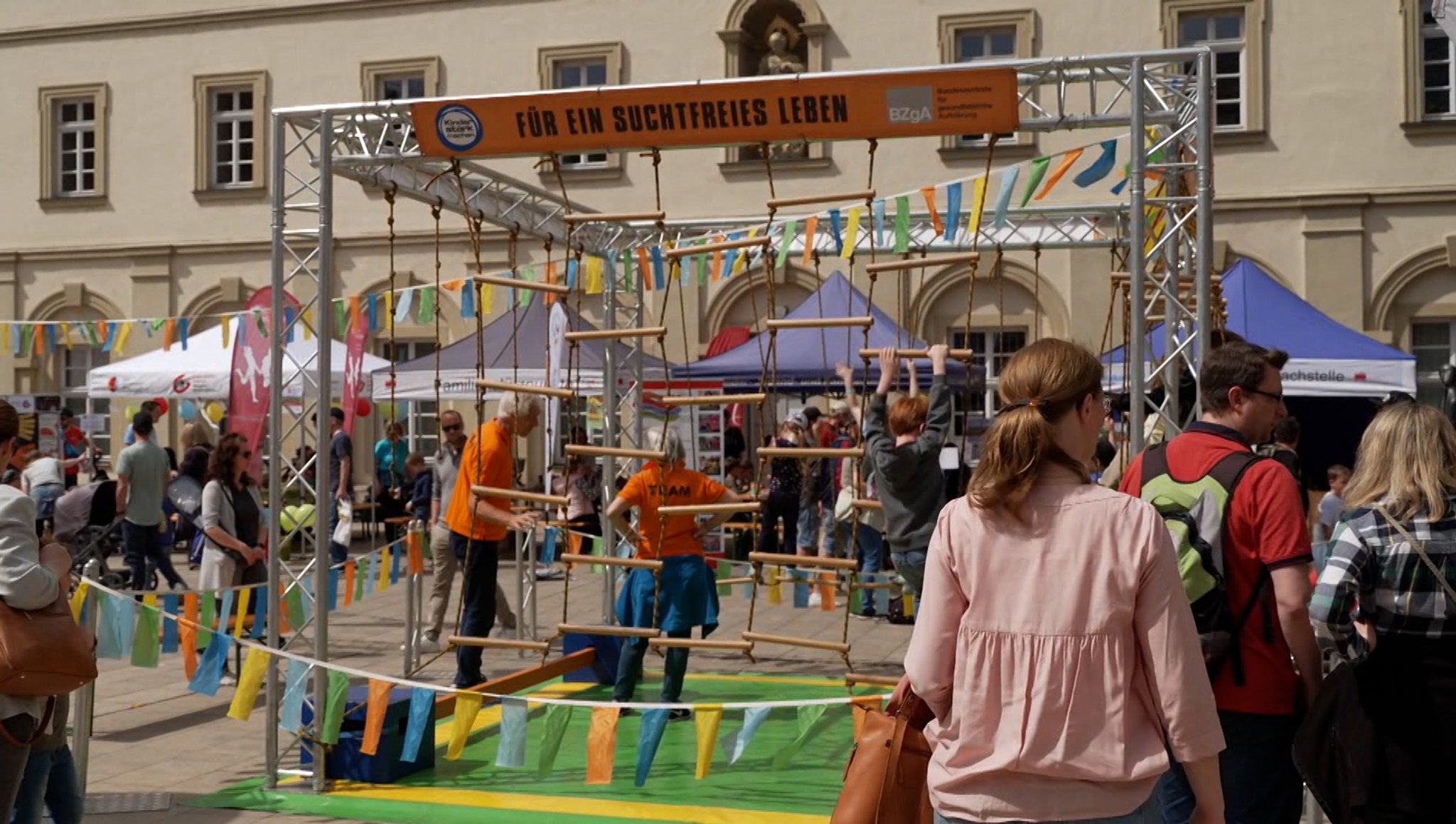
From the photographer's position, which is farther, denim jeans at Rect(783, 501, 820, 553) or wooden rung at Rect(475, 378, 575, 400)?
denim jeans at Rect(783, 501, 820, 553)

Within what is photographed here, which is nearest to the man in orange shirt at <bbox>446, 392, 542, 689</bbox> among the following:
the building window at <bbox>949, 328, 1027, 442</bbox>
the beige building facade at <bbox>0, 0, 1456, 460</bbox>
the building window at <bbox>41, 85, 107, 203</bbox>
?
the beige building facade at <bbox>0, 0, 1456, 460</bbox>

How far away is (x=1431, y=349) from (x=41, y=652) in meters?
19.1

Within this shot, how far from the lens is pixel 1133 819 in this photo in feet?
9.02

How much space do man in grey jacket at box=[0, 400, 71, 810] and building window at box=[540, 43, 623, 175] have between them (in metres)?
18.1

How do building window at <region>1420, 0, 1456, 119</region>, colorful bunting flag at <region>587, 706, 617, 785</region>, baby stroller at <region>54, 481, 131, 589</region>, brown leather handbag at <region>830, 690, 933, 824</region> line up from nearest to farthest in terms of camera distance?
brown leather handbag at <region>830, 690, 933, 824</region>
colorful bunting flag at <region>587, 706, 617, 785</region>
baby stroller at <region>54, 481, 131, 589</region>
building window at <region>1420, 0, 1456, 119</region>

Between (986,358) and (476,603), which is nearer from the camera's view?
(476,603)

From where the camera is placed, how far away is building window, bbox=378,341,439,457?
2352 centimetres

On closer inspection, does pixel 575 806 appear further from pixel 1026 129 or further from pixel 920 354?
pixel 1026 129

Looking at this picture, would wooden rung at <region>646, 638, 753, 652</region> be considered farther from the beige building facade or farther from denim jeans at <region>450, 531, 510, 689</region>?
the beige building facade

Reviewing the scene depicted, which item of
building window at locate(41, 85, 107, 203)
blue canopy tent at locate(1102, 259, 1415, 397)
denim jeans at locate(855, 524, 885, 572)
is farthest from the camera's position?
building window at locate(41, 85, 107, 203)

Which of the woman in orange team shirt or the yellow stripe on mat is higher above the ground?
the woman in orange team shirt

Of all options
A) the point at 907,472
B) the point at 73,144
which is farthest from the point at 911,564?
the point at 73,144

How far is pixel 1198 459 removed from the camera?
149 inches

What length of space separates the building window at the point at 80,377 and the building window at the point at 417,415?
5216 mm
